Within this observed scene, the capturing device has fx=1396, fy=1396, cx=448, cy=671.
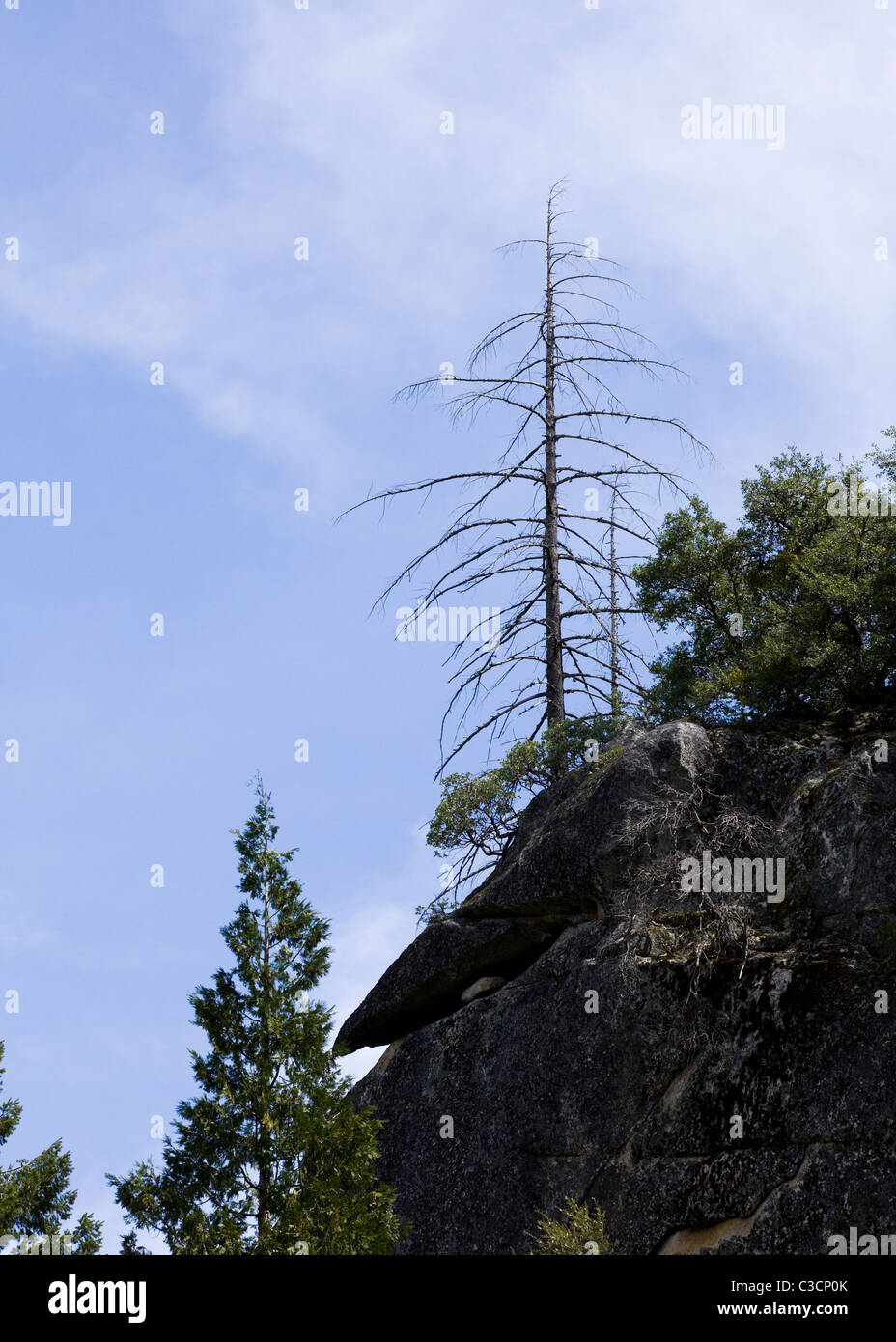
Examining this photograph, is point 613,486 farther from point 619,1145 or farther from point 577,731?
point 619,1145

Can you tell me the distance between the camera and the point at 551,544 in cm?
2505

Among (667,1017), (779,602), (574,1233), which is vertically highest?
(779,602)

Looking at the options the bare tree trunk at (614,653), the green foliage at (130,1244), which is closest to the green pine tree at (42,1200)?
the green foliage at (130,1244)

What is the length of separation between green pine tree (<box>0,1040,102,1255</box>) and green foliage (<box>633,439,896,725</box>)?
11.1m

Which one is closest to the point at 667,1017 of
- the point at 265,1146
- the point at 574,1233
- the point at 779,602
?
the point at 574,1233

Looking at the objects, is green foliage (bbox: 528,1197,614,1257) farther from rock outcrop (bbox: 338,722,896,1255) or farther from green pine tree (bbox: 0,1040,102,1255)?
green pine tree (bbox: 0,1040,102,1255)

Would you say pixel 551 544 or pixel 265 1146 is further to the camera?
pixel 551 544

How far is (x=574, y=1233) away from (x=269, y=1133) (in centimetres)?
360

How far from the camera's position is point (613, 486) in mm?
24906

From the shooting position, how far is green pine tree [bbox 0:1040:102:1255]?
50.0ft

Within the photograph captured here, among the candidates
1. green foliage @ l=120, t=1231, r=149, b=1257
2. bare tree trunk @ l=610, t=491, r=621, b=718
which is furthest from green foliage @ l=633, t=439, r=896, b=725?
green foliage @ l=120, t=1231, r=149, b=1257

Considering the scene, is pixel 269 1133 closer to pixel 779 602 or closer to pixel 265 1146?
pixel 265 1146

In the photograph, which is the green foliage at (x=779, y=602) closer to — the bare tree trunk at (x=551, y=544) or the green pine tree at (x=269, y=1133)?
the bare tree trunk at (x=551, y=544)
